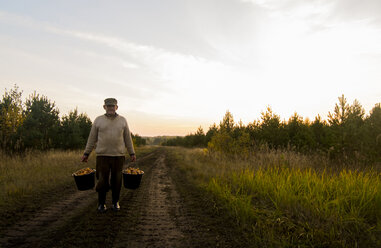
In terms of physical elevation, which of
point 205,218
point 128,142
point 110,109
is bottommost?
point 205,218

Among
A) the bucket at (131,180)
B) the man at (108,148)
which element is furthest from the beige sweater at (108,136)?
the bucket at (131,180)

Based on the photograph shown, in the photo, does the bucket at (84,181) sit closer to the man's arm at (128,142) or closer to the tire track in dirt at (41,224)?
the tire track in dirt at (41,224)

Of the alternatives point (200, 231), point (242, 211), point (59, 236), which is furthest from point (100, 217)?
point (242, 211)

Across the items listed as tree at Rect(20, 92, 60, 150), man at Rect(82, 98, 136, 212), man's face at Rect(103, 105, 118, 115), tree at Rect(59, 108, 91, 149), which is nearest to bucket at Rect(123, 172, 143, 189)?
man at Rect(82, 98, 136, 212)

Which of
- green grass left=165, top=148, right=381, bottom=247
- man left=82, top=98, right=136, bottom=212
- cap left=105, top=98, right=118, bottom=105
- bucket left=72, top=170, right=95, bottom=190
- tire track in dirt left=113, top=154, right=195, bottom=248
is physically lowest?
tire track in dirt left=113, top=154, right=195, bottom=248

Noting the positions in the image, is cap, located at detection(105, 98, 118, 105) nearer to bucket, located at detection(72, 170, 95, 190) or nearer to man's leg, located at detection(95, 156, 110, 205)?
man's leg, located at detection(95, 156, 110, 205)

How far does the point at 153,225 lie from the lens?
376 cm

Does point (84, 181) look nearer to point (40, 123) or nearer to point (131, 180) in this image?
point (131, 180)

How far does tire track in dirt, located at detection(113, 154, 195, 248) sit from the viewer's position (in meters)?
3.09

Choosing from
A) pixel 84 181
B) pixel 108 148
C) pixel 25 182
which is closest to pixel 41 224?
pixel 84 181

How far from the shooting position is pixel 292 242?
2922 mm

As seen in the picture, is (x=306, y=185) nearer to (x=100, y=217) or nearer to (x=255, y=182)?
(x=255, y=182)

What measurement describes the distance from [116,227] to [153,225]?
675 mm

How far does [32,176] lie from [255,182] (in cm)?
835
